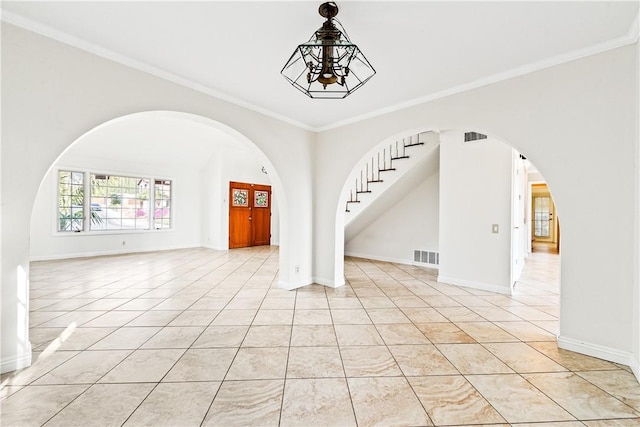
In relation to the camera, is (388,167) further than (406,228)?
No

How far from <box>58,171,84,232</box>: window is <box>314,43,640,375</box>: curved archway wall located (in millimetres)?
8410

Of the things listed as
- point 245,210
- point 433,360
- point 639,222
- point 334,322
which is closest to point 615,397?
point 433,360

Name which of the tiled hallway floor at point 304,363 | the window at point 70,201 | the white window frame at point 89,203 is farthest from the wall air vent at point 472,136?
the window at point 70,201

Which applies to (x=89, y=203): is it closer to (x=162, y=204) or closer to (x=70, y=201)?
(x=70, y=201)

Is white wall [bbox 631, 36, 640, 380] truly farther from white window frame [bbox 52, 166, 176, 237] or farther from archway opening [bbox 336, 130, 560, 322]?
white window frame [bbox 52, 166, 176, 237]

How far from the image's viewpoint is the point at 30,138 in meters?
2.02

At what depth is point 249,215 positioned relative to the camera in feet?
28.6

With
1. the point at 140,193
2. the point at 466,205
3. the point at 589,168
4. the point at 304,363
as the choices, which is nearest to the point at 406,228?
the point at 466,205

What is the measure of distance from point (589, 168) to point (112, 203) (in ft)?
29.5

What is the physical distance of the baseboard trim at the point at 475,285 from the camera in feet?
12.7

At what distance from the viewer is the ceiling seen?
1.85 metres

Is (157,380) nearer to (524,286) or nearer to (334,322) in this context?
(334,322)

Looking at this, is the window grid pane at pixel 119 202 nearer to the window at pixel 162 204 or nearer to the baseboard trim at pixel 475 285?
the window at pixel 162 204

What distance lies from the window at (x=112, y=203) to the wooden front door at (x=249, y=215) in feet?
6.00
